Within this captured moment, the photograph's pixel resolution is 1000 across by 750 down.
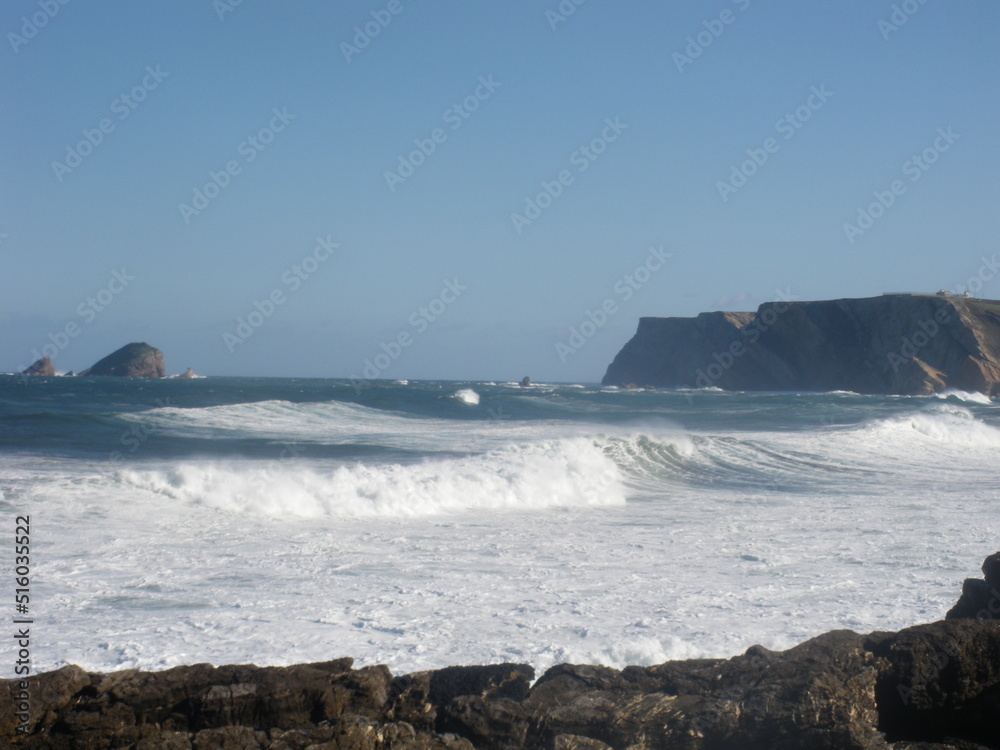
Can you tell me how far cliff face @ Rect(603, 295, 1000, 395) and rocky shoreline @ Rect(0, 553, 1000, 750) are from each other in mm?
73756

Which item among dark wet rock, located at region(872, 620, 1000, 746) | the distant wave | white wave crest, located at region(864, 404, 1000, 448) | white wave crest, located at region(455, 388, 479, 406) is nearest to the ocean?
dark wet rock, located at region(872, 620, 1000, 746)

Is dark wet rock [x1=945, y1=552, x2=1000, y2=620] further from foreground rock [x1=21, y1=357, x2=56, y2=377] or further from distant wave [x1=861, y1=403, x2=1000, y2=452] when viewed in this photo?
foreground rock [x1=21, y1=357, x2=56, y2=377]

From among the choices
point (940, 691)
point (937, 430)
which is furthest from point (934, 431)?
point (940, 691)

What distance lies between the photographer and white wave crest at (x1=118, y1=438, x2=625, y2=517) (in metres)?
11.7

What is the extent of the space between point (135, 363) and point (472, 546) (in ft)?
318

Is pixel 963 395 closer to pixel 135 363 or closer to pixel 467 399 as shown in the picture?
pixel 467 399

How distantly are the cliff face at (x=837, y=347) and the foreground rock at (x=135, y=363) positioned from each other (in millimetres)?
62256

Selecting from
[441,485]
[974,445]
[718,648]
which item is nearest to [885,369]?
[974,445]

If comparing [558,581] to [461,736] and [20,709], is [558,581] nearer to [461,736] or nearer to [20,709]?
[461,736]

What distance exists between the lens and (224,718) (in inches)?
139

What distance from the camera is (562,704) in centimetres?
381

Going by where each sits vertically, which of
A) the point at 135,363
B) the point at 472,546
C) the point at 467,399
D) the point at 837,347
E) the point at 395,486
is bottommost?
the point at 472,546

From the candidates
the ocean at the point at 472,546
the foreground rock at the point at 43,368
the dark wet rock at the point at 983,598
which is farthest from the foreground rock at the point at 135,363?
the dark wet rock at the point at 983,598

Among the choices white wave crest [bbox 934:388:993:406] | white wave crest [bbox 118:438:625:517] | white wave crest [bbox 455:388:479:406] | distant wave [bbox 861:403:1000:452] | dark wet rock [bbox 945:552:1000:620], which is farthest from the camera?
white wave crest [bbox 934:388:993:406]
